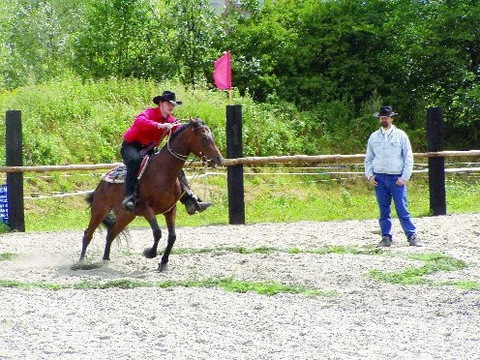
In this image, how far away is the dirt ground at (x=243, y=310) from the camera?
20.4ft

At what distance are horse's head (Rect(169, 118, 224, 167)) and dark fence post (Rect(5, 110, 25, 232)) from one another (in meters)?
5.65

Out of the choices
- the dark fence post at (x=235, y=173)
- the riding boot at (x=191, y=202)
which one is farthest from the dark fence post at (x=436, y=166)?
the riding boot at (x=191, y=202)

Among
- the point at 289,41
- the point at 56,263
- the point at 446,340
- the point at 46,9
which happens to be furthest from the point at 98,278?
the point at 46,9

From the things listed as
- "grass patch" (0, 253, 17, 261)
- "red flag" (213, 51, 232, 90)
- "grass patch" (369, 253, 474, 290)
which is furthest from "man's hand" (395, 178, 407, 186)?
"red flag" (213, 51, 232, 90)

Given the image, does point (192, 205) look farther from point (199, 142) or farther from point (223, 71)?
point (223, 71)

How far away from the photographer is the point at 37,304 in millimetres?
7926

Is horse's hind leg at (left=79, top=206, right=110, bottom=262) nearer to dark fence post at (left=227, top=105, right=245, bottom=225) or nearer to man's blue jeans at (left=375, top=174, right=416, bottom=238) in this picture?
man's blue jeans at (left=375, top=174, right=416, bottom=238)

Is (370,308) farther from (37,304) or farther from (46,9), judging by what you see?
(46,9)

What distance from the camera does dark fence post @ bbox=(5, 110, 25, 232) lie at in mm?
15336

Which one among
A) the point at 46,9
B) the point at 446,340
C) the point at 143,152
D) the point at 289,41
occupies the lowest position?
the point at 446,340

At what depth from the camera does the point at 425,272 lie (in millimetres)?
9484

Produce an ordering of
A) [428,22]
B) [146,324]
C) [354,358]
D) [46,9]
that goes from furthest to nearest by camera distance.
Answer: [46,9] < [428,22] < [146,324] < [354,358]

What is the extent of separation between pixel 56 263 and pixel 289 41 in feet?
49.3

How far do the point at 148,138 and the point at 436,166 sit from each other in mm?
6781
